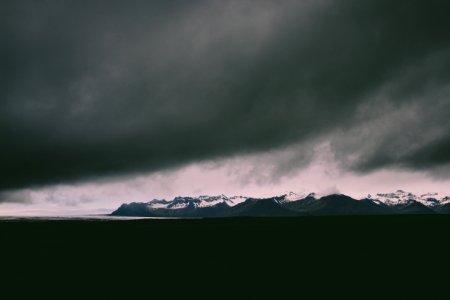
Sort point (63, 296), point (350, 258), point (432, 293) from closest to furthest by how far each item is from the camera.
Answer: point (432, 293)
point (63, 296)
point (350, 258)

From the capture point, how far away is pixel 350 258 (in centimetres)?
4688

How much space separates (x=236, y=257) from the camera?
4938cm

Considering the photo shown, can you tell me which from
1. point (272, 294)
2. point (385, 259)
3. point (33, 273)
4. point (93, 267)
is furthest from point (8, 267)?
point (385, 259)

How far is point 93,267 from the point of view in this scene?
4381 centimetres

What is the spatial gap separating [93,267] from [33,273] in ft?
24.1

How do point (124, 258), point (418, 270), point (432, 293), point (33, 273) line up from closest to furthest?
point (432, 293)
point (418, 270)
point (33, 273)
point (124, 258)

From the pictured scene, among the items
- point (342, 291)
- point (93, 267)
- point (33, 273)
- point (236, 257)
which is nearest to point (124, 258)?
point (93, 267)

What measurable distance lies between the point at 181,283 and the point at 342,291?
54.7ft

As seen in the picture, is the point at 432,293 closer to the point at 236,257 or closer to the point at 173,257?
the point at 236,257

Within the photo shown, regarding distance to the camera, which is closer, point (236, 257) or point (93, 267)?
point (93, 267)

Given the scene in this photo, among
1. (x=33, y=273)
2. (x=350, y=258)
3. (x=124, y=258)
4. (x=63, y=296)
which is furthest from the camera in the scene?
(x=124, y=258)

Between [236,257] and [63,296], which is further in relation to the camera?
[236,257]

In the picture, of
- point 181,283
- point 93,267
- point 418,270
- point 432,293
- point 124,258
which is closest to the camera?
point 432,293

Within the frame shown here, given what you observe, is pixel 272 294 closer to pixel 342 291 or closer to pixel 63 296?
pixel 342 291
